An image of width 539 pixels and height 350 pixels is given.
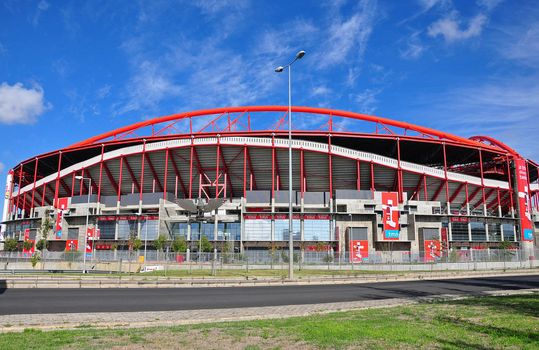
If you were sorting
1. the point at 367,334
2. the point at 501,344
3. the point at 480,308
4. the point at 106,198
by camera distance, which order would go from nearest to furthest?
the point at 501,344
the point at 367,334
the point at 480,308
the point at 106,198

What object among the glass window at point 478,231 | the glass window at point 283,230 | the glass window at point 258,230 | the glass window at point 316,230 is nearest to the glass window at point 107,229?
the glass window at point 258,230

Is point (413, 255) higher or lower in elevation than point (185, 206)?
lower

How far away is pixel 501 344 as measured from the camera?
22.2ft

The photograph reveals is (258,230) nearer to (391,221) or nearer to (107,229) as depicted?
(391,221)

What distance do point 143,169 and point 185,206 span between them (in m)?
23.8

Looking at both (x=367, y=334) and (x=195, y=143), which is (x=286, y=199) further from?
(x=367, y=334)

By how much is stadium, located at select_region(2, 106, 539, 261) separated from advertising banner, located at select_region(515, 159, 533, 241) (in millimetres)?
191

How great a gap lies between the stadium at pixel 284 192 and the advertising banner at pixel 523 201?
19 centimetres

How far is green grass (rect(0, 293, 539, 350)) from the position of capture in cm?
696

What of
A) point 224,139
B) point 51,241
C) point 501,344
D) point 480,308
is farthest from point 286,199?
point 501,344

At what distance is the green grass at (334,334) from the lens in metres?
6.96

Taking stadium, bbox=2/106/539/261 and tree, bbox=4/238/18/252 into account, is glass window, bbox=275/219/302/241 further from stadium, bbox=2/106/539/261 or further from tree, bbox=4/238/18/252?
tree, bbox=4/238/18/252

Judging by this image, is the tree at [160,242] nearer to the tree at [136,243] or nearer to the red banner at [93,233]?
the tree at [136,243]

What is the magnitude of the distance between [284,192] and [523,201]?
4382 centimetres
